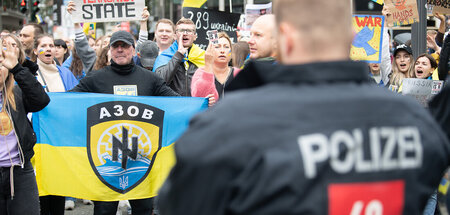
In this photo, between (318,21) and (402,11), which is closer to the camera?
(318,21)

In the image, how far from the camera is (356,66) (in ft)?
6.05

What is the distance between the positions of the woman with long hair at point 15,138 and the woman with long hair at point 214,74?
1688 mm

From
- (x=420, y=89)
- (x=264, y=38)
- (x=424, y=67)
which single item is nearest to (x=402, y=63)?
(x=424, y=67)

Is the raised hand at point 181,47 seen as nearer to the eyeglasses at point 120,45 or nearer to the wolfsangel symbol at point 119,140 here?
the eyeglasses at point 120,45

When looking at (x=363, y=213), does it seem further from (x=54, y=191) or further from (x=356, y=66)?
(x=54, y=191)

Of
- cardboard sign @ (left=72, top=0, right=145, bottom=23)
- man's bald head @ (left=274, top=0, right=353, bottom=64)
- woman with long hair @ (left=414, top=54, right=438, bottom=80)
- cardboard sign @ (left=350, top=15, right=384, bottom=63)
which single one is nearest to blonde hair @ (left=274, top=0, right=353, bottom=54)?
man's bald head @ (left=274, top=0, right=353, bottom=64)

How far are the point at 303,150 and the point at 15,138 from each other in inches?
144

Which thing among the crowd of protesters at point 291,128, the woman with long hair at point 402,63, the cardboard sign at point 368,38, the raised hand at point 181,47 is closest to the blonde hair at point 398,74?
the woman with long hair at point 402,63

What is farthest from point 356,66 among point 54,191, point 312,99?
point 54,191

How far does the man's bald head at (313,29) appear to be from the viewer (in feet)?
5.68

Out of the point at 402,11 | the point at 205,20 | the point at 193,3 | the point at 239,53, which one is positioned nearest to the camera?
the point at 239,53

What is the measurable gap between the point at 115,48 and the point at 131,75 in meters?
0.30

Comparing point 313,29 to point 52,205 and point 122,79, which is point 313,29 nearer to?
point 122,79

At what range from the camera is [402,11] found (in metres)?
8.26
